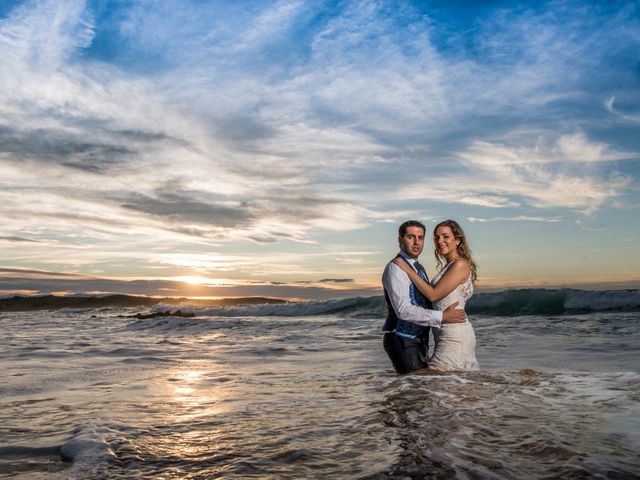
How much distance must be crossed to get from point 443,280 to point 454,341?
78 centimetres

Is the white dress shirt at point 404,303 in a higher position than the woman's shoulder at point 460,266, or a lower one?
lower

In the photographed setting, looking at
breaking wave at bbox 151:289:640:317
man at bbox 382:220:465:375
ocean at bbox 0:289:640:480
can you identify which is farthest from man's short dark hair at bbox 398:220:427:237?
breaking wave at bbox 151:289:640:317

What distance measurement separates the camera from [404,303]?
5602 millimetres

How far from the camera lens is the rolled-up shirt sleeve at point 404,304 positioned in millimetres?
5598

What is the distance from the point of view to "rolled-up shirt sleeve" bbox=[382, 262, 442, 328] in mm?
5598

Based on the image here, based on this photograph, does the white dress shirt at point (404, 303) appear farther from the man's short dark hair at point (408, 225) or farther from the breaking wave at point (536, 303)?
the breaking wave at point (536, 303)

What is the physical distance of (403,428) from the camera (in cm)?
408

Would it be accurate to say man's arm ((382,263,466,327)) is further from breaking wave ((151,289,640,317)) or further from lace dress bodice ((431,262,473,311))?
breaking wave ((151,289,640,317))

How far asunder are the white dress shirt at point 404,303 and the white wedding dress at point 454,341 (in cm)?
26

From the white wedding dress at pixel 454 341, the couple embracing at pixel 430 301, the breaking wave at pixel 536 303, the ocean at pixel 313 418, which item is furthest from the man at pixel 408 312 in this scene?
the breaking wave at pixel 536 303

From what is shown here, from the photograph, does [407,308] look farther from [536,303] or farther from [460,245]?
[536,303]

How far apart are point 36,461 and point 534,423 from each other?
3.79 meters

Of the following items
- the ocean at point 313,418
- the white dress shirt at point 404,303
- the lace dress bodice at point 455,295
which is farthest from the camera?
the lace dress bodice at point 455,295

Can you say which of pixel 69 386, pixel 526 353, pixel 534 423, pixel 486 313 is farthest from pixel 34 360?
pixel 486 313
